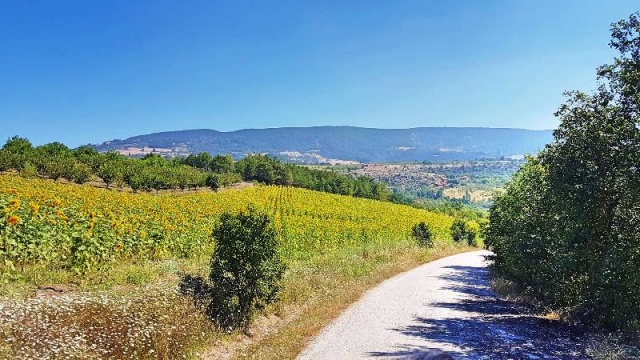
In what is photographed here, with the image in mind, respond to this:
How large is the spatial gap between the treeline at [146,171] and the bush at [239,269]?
5585 centimetres

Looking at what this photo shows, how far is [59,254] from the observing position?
1381 centimetres

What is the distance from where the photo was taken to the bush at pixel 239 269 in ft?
43.8

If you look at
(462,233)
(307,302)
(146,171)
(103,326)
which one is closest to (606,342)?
(307,302)

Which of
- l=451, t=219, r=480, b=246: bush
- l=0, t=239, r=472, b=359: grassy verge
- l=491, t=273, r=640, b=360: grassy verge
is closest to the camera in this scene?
l=0, t=239, r=472, b=359: grassy verge

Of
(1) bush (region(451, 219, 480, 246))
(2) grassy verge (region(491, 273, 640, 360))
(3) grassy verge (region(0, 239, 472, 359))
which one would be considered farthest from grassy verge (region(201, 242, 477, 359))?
(1) bush (region(451, 219, 480, 246))

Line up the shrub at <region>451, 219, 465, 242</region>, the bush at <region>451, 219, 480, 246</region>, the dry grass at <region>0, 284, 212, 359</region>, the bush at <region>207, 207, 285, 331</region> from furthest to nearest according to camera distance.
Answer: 1. the bush at <region>451, 219, 480, 246</region>
2. the shrub at <region>451, 219, 465, 242</region>
3. the bush at <region>207, 207, 285, 331</region>
4. the dry grass at <region>0, 284, 212, 359</region>

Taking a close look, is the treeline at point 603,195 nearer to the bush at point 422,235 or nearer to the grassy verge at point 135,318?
the grassy verge at point 135,318

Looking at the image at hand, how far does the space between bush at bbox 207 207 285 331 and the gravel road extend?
91.5 inches

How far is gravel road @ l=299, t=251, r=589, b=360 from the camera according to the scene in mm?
12195

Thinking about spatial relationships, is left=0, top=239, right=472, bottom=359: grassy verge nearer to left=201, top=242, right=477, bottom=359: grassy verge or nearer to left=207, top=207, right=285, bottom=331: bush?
left=201, top=242, right=477, bottom=359: grassy verge

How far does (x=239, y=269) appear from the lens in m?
13.5

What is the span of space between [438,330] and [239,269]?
267 inches

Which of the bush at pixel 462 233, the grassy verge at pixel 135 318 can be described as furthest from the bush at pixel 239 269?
the bush at pixel 462 233

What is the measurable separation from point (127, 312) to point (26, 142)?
9503cm
